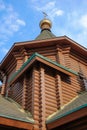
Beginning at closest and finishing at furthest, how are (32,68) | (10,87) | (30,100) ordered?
1. (30,100)
2. (32,68)
3. (10,87)

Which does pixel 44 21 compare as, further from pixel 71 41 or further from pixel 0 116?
pixel 0 116

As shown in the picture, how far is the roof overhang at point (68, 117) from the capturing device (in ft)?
16.4

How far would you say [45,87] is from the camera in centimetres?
706

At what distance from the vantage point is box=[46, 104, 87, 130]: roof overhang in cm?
500

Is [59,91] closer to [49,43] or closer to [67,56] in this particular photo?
[67,56]

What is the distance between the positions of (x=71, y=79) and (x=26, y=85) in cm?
215

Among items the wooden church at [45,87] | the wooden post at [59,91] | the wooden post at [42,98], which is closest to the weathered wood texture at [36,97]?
the wooden church at [45,87]

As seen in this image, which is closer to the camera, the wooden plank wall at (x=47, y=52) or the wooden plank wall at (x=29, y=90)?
the wooden plank wall at (x=29, y=90)

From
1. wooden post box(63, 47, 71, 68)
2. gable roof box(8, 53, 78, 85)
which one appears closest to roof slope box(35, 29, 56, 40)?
wooden post box(63, 47, 71, 68)

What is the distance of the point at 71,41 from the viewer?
9633 millimetres

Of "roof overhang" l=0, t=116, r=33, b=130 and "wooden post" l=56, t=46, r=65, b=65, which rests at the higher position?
"wooden post" l=56, t=46, r=65, b=65

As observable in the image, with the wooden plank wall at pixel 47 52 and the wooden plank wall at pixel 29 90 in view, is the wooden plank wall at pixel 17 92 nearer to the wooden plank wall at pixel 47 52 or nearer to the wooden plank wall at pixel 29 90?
the wooden plank wall at pixel 29 90

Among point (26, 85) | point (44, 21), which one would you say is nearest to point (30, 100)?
point (26, 85)

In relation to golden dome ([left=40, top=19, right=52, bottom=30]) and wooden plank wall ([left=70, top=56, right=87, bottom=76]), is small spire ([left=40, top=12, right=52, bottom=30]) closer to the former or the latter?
golden dome ([left=40, top=19, right=52, bottom=30])
